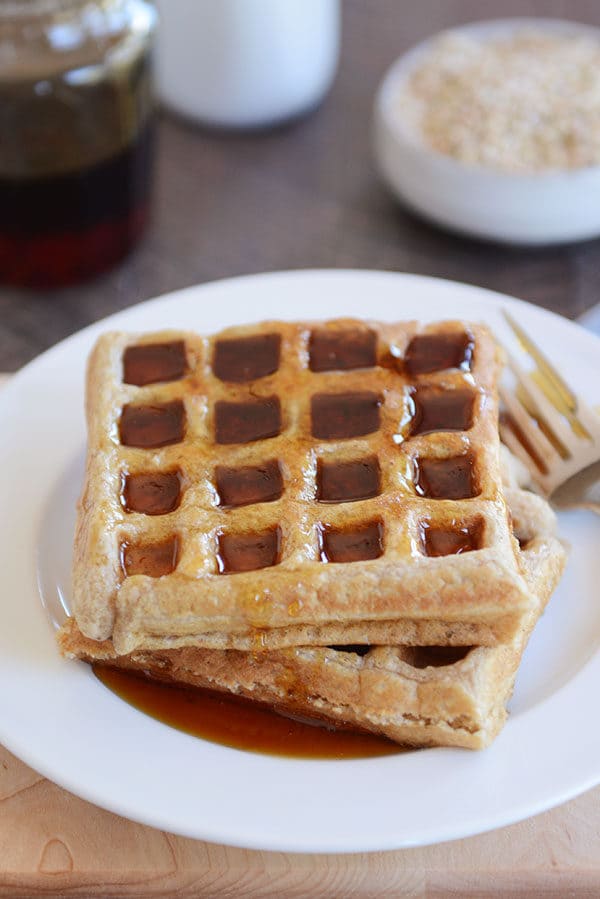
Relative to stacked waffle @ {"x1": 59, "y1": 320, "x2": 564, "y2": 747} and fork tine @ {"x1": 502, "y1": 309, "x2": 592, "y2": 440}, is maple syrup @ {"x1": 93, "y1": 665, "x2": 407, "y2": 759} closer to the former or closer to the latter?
stacked waffle @ {"x1": 59, "y1": 320, "x2": 564, "y2": 747}

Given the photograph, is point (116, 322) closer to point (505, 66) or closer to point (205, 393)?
point (205, 393)

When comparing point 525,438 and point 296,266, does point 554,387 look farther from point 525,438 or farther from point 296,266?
point 296,266

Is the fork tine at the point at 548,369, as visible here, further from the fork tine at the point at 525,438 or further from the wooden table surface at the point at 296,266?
the wooden table surface at the point at 296,266

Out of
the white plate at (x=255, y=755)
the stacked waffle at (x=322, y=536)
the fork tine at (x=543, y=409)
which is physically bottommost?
the fork tine at (x=543, y=409)

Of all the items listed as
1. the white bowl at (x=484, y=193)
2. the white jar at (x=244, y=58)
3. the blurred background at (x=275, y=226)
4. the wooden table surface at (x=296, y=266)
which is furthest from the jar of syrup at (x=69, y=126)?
the white bowl at (x=484, y=193)

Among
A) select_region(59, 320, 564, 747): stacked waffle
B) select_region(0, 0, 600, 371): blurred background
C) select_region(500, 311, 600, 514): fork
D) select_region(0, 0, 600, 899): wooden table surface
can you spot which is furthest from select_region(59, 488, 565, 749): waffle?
select_region(0, 0, 600, 371): blurred background

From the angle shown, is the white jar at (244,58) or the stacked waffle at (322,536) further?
the white jar at (244,58)

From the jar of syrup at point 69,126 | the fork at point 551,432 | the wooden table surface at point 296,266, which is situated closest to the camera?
the wooden table surface at point 296,266
